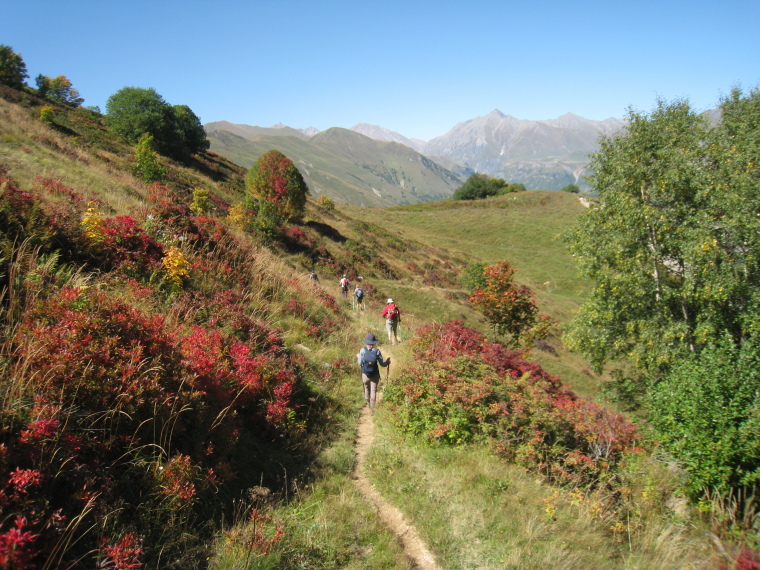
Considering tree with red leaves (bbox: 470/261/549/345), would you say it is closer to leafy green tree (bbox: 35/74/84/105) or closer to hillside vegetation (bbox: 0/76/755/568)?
hillside vegetation (bbox: 0/76/755/568)

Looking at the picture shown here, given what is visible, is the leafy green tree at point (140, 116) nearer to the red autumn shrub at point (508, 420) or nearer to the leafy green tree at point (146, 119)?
the leafy green tree at point (146, 119)

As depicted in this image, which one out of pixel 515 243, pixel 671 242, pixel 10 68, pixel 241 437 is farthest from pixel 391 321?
pixel 10 68

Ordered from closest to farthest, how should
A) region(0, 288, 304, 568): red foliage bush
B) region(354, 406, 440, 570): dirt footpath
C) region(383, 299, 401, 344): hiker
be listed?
region(0, 288, 304, 568): red foliage bush → region(354, 406, 440, 570): dirt footpath → region(383, 299, 401, 344): hiker

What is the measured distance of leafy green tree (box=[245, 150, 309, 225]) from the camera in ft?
115

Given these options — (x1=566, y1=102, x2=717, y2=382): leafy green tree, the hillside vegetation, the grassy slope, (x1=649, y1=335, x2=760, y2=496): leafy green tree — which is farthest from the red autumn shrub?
the grassy slope

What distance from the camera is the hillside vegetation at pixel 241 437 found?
10.3ft

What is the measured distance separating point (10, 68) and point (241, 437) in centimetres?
6066

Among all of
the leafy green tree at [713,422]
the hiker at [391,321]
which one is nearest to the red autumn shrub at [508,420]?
the leafy green tree at [713,422]

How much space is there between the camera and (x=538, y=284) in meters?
45.2

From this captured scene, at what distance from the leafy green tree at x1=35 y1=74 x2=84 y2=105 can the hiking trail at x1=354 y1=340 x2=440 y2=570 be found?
3118 inches

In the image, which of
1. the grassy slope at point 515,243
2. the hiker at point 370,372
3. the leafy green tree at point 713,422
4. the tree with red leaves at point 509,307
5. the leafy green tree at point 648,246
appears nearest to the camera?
the leafy green tree at point 713,422

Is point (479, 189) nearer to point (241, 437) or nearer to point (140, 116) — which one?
point (140, 116)

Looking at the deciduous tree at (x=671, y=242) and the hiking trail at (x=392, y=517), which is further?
the deciduous tree at (x=671, y=242)

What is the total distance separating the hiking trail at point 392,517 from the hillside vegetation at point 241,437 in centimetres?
11
